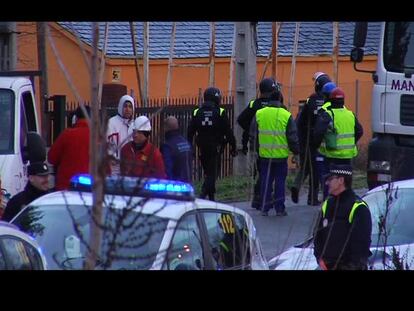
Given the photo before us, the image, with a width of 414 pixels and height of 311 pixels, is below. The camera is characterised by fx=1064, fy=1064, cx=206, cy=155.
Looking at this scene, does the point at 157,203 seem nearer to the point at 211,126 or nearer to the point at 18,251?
the point at 18,251

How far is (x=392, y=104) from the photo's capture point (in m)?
13.2

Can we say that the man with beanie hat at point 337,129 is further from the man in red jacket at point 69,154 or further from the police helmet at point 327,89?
the man in red jacket at point 69,154

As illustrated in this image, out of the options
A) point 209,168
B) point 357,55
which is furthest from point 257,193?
point 357,55

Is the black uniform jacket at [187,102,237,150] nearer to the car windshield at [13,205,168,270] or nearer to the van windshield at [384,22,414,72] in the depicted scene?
the van windshield at [384,22,414,72]

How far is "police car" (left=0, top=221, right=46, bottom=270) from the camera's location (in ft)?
20.4

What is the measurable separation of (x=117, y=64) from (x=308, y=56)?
5.28 meters

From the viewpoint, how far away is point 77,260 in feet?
21.1

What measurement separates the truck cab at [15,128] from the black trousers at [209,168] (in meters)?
3.82

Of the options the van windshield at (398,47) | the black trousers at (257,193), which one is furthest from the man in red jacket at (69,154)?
the van windshield at (398,47)

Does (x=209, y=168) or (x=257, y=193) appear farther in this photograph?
(x=209, y=168)

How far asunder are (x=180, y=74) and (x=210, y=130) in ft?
35.8

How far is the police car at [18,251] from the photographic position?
6230mm

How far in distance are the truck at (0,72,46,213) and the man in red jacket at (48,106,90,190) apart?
6.8 inches
